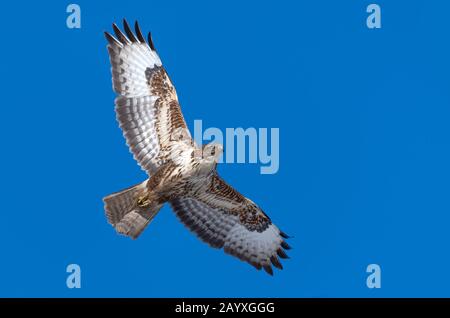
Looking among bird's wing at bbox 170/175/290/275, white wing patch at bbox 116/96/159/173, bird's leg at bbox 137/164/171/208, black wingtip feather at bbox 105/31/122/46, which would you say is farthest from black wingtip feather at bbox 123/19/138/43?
bird's wing at bbox 170/175/290/275

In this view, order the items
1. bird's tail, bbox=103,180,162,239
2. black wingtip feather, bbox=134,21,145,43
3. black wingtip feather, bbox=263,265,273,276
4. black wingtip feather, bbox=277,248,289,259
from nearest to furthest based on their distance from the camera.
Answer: bird's tail, bbox=103,180,162,239
black wingtip feather, bbox=134,21,145,43
black wingtip feather, bbox=263,265,273,276
black wingtip feather, bbox=277,248,289,259

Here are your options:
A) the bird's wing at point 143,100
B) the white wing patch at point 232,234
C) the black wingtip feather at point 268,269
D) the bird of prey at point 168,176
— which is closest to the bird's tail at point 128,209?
the bird of prey at point 168,176

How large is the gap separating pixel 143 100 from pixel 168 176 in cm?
127

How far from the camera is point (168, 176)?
13609mm

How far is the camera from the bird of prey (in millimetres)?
13531

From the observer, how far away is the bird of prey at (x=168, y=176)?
13531mm

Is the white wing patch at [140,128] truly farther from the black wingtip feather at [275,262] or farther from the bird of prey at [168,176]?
the black wingtip feather at [275,262]

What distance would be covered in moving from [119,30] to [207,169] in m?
2.52

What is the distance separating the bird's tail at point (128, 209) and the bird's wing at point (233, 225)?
887mm

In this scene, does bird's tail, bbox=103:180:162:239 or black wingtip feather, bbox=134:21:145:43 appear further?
black wingtip feather, bbox=134:21:145:43

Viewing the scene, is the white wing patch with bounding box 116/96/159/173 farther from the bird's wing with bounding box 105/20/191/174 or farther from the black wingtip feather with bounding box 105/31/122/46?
the black wingtip feather with bounding box 105/31/122/46

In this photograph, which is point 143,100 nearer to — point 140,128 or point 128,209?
point 140,128

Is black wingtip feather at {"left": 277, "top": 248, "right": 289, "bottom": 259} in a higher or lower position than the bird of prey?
lower

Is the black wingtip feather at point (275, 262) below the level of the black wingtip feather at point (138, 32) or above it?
below
